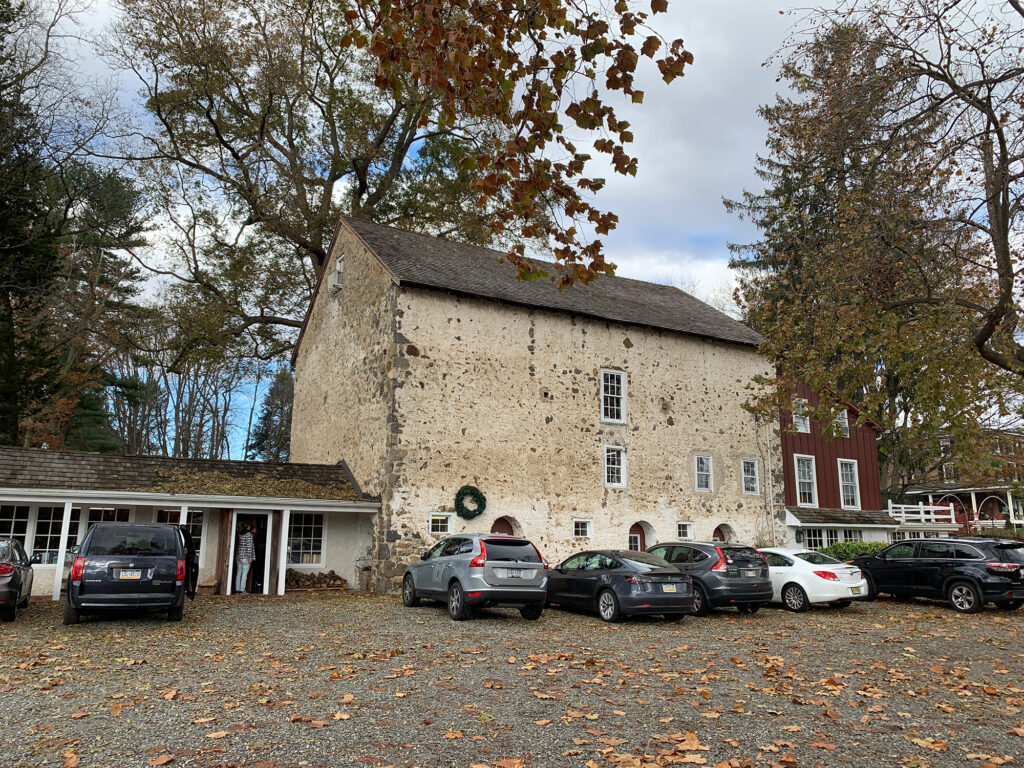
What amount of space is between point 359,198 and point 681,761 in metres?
30.8

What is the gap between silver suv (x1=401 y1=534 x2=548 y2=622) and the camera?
12625 millimetres

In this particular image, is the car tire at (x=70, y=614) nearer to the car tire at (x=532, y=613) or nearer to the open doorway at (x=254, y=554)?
the open doorway at (x=254, y=554)

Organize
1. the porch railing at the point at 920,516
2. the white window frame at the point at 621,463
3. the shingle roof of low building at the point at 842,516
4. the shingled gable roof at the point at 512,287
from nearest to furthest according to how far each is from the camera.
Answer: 1. the shingled gable roof at the point at 512,287
2. the white window frame at the point at 621,463
3. the shingle roof of low building at the point at 842,516
4. the porch railing at the point at 920,516

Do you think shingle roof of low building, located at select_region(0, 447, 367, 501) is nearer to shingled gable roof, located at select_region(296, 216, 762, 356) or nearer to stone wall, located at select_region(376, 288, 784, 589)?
stone wall, located at select_region(376, 288, 784, 589)

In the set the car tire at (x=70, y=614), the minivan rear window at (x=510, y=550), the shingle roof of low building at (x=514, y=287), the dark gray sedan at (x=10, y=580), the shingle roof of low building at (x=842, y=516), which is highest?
the shingle roof of low building at (x=514, y=287)

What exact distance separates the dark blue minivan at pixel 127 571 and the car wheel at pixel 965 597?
15940mm

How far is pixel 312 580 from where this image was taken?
60.7ft

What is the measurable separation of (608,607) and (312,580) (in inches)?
340

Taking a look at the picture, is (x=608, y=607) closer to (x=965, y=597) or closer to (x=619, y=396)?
(x=965, y=597)

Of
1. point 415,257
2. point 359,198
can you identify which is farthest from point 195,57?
point 415,257

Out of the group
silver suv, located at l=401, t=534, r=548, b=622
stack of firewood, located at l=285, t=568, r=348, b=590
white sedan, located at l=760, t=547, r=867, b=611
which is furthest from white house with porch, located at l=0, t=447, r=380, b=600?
white sedan, located at l=760, t=547, r=867, b=611

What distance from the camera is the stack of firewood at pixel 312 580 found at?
716 inches

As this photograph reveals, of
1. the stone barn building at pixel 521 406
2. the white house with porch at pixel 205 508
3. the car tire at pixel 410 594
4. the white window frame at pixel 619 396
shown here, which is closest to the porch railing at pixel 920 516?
the stone barn building at pixel 521 406

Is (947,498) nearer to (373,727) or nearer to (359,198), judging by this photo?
(359,198)
